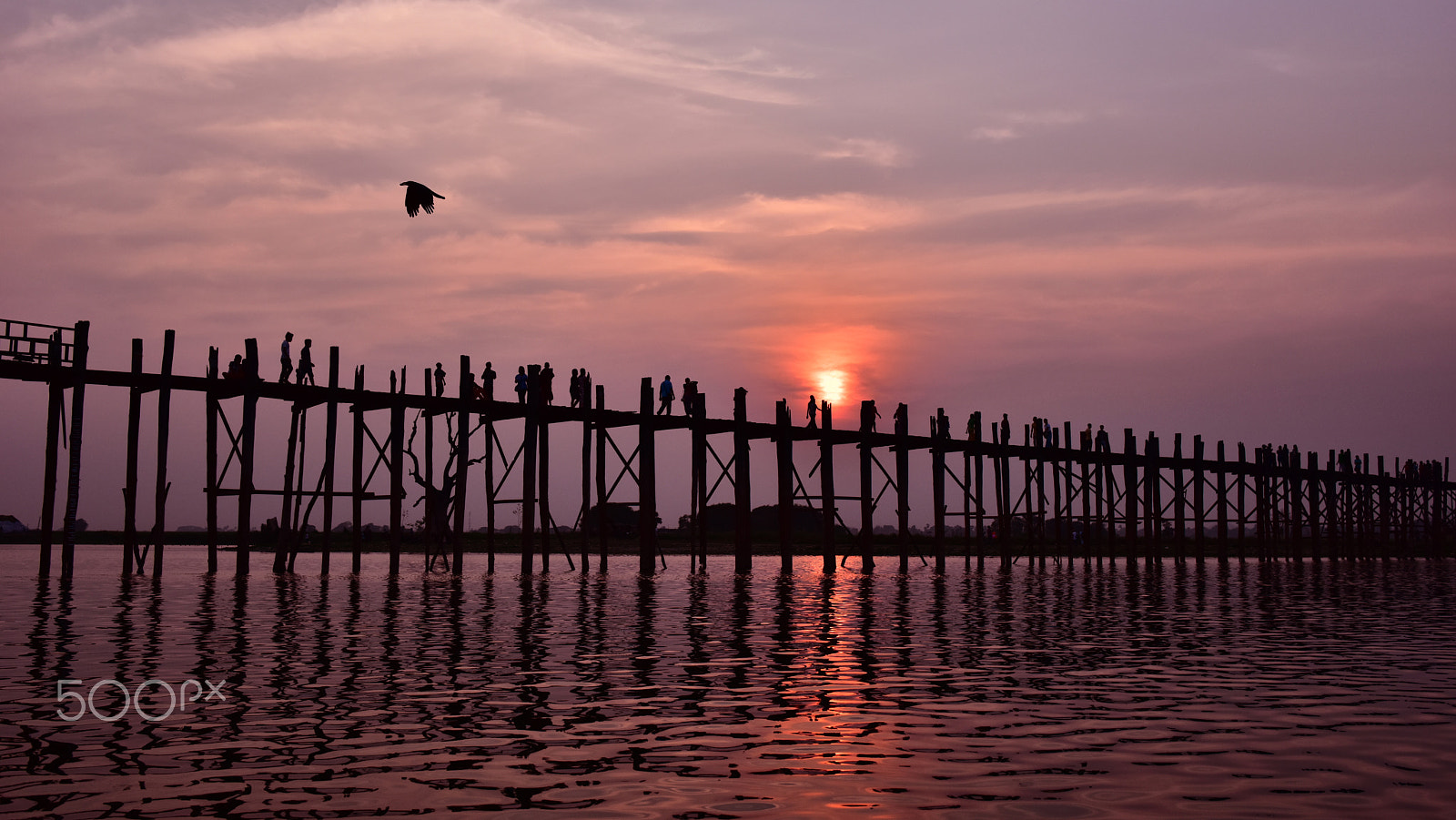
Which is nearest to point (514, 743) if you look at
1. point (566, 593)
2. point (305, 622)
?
point (305, 622)

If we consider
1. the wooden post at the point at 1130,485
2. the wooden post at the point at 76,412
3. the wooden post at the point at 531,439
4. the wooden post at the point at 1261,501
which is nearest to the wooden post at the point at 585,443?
the wooden post at the point at 531,439

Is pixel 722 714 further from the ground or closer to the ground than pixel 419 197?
closer to the ground

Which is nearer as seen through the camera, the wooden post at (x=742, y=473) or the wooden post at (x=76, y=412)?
the wooden post at (x=76, y=412)

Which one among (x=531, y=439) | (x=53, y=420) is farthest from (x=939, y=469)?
(x=53, y=420)

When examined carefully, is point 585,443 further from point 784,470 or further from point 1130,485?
point 1130,485

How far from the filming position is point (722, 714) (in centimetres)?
966

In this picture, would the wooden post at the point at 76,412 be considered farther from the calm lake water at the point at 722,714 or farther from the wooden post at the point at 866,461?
the wooden post at the point at 866,461

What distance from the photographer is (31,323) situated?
24672 mm
